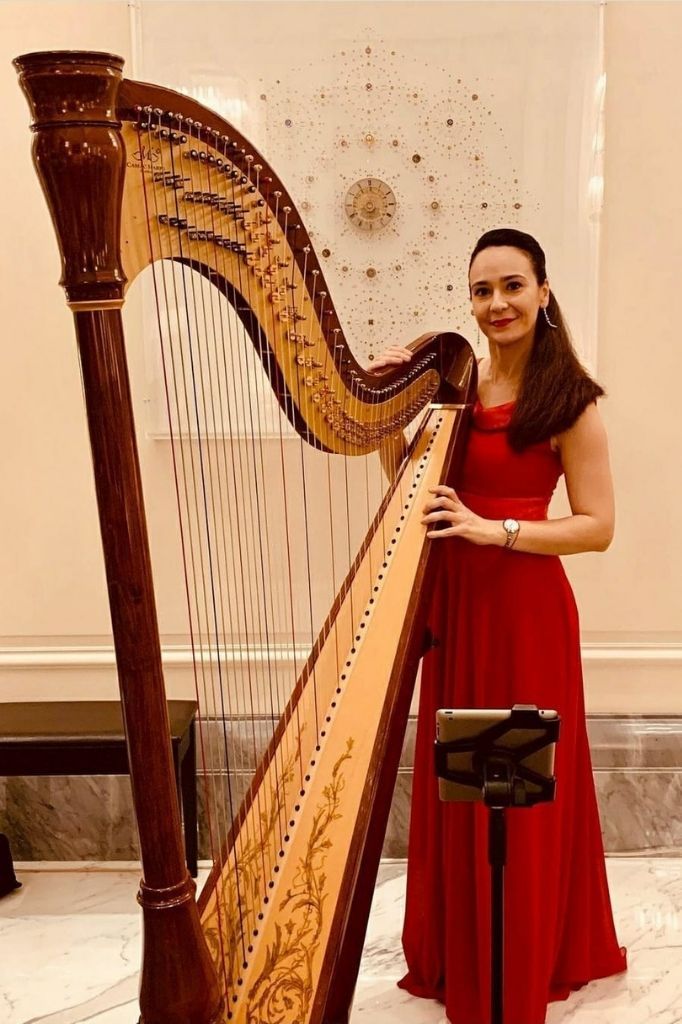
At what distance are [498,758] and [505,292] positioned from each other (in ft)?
3.40

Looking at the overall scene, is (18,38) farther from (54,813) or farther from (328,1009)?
(328,1009)

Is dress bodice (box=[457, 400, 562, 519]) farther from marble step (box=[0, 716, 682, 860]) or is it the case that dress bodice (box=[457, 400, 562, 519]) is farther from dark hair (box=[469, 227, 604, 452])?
marble step (box=[0, 716, 682, 860])

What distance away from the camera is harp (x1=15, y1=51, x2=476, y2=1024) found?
2.40 feet

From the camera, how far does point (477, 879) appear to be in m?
1.98

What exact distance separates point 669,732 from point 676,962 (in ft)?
2.60

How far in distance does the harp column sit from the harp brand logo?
4cm

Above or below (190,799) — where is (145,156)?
above

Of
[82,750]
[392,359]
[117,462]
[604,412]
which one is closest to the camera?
[117,462]

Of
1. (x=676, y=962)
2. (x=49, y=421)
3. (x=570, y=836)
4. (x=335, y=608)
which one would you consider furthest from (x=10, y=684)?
(x=676, y=962)

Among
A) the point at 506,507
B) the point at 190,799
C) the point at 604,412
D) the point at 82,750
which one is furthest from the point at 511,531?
the point at 82,750

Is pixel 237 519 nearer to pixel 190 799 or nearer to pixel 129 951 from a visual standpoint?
pixel 190 799

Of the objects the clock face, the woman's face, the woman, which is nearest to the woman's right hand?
the woman

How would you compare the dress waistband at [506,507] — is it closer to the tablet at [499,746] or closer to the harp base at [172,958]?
the tablet at [499,746]

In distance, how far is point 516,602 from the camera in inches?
76.4
